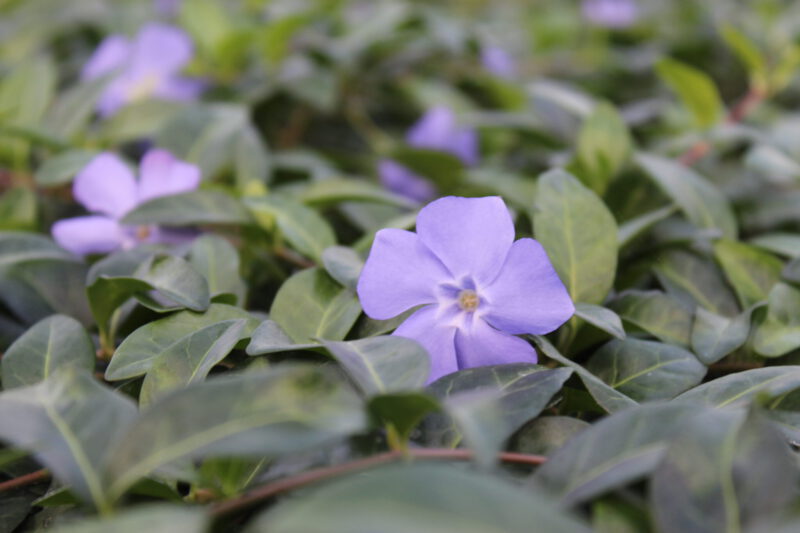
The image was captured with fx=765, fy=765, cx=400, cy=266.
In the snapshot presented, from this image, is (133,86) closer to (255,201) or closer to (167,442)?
(255,201)

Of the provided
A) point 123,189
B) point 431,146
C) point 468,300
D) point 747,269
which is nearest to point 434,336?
point 468,300

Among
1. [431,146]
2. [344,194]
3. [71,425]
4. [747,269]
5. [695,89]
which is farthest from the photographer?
[431,146]

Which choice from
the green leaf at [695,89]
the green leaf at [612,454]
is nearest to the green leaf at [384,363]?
the green leaf at [612,454]

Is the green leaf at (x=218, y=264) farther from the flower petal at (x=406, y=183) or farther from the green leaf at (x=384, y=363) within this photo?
the flower petal at (x=406, y=183)

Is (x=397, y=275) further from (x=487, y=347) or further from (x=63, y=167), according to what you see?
(x=63, y=167)

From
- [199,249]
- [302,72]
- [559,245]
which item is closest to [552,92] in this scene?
[302,72]

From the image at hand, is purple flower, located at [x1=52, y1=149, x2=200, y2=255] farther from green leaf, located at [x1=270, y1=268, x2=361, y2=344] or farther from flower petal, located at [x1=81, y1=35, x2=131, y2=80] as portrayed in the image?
flower petal, located at [x1=81, y1=35, x2=131, y2=80]

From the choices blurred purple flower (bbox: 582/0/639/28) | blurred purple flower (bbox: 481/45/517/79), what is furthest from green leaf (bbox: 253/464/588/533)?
blurred purple flower (bbox: 582/0/639/28)
